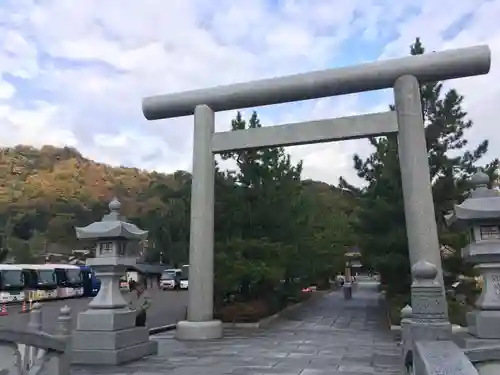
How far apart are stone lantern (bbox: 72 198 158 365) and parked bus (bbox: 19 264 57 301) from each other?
799 inches

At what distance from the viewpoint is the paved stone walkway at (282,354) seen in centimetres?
757

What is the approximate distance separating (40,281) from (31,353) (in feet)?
85.0

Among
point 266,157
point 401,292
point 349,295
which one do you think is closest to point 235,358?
point 401,292

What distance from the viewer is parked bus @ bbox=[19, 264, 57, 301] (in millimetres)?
27547

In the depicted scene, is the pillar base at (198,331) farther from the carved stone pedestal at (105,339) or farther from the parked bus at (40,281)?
the parked bus at (40,281)

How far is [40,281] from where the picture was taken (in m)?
28.6

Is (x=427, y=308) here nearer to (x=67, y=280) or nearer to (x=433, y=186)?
(x=433, y=186)

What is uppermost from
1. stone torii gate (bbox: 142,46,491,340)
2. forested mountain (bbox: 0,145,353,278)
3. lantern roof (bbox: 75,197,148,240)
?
forested mountain (bbox: 0,145,353,278)

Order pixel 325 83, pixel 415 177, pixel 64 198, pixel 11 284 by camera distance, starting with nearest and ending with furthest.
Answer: pixel 415 177 < pixel 325 83 < pixel 11 284 < pixel 64 198

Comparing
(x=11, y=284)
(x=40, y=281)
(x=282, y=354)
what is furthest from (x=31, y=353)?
(x=40, y=281)

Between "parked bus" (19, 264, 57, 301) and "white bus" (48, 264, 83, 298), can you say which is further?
"white bus" (48, 264, 83, 298)

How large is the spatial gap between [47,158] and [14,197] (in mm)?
20504

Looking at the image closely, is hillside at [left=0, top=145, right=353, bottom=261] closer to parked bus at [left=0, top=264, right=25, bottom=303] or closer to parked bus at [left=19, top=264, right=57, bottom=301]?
parked bus at [left=19, top=264, right=57, bottom=301]

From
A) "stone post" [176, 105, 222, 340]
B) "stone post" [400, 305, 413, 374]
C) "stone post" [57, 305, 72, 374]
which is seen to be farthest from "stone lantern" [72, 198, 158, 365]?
"stone post" [400, 305, 413, 374]
